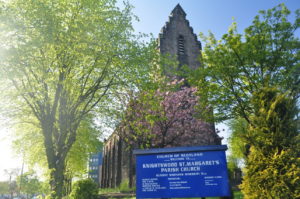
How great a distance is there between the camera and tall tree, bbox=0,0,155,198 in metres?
10.6

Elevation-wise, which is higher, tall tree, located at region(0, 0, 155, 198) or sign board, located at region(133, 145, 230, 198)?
tall tree, located at region(0, 0, 155, 198)

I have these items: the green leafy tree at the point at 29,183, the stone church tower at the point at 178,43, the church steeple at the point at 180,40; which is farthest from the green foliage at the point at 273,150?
the church steeple at the point at 180,40

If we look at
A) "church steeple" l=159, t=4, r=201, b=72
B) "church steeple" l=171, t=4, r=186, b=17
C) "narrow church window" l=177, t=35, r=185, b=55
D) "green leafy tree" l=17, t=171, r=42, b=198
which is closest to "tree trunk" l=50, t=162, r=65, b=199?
"green leafy tree" l=17, t=171, r=42, b=198

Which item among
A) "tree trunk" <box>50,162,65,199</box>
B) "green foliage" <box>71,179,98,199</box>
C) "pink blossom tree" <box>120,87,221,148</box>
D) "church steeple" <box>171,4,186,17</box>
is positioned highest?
"church steeple" <box>171,4,186,17</box>

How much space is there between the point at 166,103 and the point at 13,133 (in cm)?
1635

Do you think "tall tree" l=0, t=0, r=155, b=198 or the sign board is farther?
"tall tree" l=0, t=0, r=155, b=198

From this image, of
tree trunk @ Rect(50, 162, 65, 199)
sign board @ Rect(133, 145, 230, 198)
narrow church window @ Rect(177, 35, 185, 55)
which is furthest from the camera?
narrow church window @ Rect(177, 35, 185, 55)

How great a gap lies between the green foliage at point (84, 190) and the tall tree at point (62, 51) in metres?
2.30

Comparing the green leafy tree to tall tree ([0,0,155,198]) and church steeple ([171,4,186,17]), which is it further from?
church steeple ([171,4,186,17])

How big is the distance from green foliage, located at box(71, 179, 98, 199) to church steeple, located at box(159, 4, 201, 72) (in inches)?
763

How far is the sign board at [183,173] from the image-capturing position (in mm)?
6949

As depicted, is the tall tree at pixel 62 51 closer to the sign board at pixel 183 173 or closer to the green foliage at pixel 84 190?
the green foliage at pixel 84 190

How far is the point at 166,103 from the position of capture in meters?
20.8

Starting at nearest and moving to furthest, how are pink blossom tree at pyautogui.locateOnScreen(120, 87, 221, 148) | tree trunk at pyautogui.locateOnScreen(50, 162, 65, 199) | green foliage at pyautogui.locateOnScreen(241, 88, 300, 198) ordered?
1. green foliage at pyautogui.locateOnScreen(241, 88, 300, 198)
2. tree trunk at pyautogui.locateOnScreen(50, 162, 65, 199)
3. pink blossom tree at pyautogui.locateOnScreen(120, 87, 221, 148)
